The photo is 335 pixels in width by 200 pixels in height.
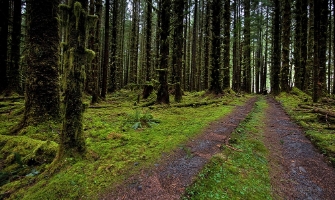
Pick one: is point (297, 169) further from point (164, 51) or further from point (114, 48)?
point (114, 48)

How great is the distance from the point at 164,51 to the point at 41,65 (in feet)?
20.2

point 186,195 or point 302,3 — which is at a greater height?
point 302,3

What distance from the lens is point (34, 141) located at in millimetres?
4145

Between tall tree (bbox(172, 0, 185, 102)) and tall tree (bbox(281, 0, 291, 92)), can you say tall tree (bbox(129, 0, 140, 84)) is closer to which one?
tall tree (bbox(172, 0, 185, 102))

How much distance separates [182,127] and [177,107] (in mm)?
4097

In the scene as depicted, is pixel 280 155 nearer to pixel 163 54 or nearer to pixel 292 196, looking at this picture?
pixel 292 196

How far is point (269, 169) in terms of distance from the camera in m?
3.68

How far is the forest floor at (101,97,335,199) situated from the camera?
9.17 feet

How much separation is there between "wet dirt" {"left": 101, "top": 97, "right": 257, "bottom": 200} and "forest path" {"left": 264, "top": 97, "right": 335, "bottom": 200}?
4.05ft

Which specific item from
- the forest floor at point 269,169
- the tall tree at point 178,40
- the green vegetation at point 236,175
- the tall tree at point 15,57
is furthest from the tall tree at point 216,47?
the tall tree at point 15,57

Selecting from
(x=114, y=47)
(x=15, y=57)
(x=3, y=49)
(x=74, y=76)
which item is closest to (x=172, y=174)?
(x=74, y=76)

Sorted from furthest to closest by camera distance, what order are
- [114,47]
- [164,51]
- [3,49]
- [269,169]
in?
[114,47] < [3,49] < [164,51] < [269,169]

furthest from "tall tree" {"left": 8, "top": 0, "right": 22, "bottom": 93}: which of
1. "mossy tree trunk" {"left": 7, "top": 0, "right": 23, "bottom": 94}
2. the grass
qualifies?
the grass

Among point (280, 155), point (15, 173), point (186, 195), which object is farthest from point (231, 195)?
point (15, 173)
